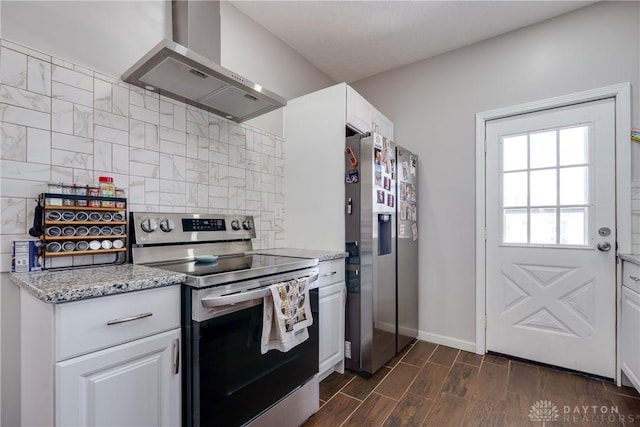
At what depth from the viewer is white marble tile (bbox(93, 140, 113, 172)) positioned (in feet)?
A: 4.76

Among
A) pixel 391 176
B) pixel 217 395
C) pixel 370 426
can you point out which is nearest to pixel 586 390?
pixel 370 426

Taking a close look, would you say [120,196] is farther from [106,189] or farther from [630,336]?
[630,336]

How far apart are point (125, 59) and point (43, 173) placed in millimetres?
709

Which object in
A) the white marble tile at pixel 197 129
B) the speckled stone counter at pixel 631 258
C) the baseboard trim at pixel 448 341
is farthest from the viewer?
the baseboard trim at pixel 448 341

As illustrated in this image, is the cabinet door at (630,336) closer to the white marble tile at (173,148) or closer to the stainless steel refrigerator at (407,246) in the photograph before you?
the stainless steel refrigerator at (407,246)

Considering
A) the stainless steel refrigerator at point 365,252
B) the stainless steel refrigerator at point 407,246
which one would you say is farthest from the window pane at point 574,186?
the stainless steel refrigerator at point 365,252

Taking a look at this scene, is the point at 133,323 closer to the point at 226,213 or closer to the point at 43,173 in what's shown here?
the point at 43,173

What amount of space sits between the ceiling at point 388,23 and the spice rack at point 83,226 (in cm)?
167

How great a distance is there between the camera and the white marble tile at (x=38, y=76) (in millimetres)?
1271

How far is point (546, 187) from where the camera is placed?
89.9 inches

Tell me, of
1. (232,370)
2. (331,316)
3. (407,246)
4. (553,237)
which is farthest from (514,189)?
(232,370)

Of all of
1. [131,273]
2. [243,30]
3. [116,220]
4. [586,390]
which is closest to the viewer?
[131,273]

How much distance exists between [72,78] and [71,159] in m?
0.37

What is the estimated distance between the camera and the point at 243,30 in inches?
87.4
